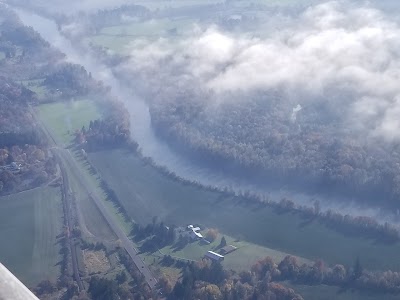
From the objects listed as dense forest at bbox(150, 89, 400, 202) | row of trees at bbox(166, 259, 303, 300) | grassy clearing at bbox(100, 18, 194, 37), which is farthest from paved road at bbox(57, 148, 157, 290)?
grassy clearing at bbox(100, 18, 194, 37)

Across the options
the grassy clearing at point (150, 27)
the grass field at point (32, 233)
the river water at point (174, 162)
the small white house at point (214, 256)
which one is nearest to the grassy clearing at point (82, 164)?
the grass field at point (32, 233)

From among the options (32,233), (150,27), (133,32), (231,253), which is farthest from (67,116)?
(150,27)

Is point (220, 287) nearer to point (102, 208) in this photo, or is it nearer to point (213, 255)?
point (213, 255)

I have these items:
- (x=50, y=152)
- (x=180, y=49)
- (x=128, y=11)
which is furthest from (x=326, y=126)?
(x=128, y=11)

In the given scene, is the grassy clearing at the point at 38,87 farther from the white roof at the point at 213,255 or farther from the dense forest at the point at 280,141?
the white roof at the point at 213,255

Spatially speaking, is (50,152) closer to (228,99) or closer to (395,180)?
(228,99)

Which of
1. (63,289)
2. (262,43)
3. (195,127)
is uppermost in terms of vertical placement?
(262,43)
